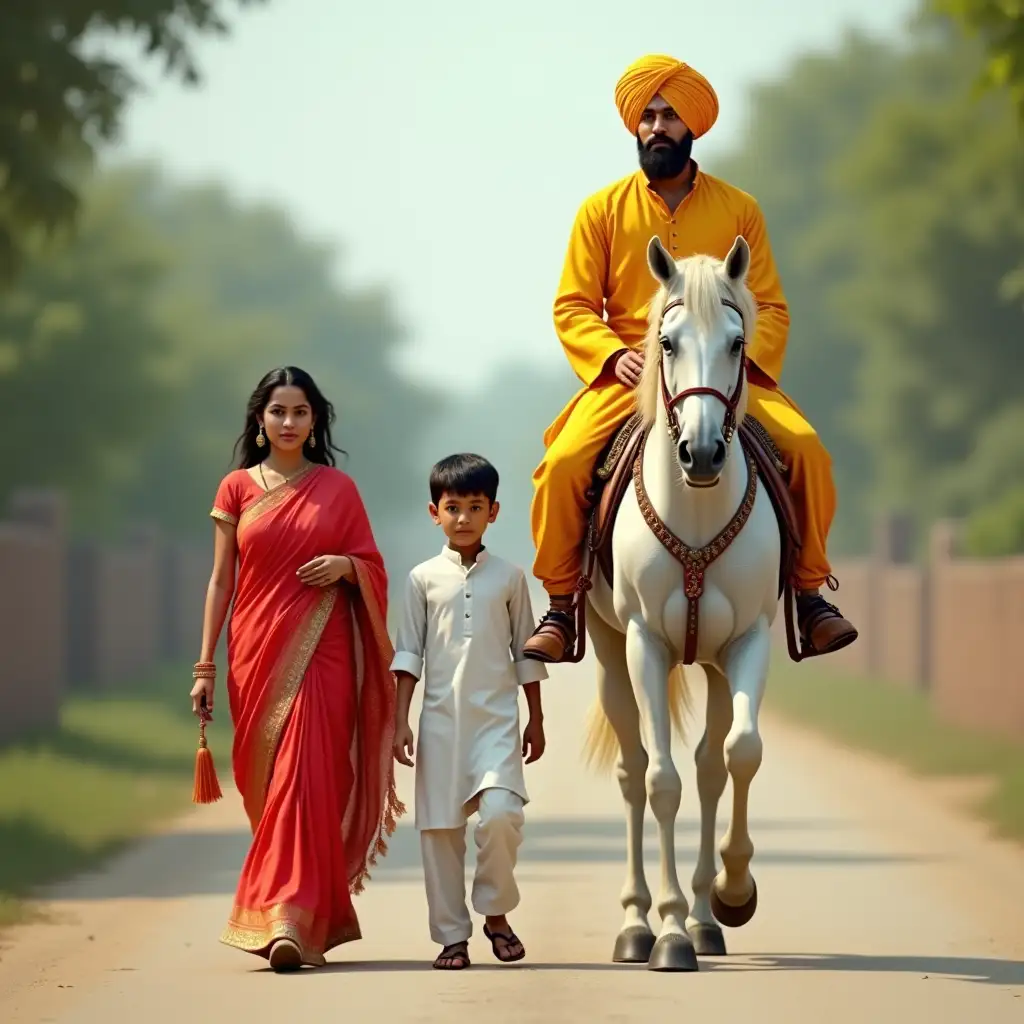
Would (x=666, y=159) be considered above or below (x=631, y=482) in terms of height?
above

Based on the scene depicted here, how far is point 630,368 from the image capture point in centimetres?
991

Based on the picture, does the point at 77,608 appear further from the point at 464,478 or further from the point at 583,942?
the point at 464,478

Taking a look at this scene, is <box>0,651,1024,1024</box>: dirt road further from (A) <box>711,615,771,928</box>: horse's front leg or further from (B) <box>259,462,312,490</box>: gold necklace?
(B) <box>259,462,312,490</box>: gold necklace

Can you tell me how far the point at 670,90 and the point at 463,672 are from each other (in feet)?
8.89

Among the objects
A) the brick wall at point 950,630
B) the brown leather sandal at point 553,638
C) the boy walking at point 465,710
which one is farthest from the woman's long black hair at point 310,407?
the brick wall at point 950,630

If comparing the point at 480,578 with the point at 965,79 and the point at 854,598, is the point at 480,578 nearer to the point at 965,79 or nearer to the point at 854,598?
the point at 854,598

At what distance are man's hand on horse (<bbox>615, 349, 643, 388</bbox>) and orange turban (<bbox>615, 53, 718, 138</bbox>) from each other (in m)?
1.13

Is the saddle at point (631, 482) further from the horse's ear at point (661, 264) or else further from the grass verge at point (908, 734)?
the grass verge at point (908, 734)

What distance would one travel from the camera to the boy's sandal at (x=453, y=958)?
927 cm

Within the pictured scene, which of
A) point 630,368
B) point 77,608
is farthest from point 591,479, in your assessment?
point 77,608

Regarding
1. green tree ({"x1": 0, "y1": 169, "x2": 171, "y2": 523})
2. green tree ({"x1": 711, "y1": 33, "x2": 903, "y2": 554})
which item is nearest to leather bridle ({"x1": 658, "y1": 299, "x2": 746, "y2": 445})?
green tree ({"x1": 0, "y1": 169, "x2": 171, "y2": 523})

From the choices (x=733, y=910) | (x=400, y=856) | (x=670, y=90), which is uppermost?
(x=670, y=90)

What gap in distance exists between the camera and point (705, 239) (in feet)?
34.4

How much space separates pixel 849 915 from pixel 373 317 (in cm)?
9732
